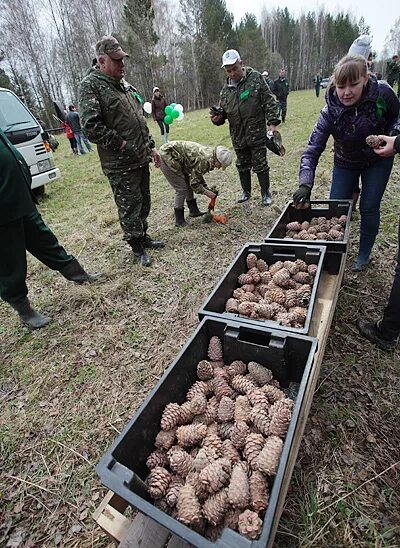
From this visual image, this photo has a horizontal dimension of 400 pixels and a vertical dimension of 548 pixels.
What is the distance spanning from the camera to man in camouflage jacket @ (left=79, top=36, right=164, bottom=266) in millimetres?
2557

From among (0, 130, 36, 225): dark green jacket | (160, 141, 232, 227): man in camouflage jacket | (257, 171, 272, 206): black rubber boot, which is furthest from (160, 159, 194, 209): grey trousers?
(0, 130, 36, 225): dark green jacket

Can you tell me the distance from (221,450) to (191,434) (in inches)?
4.6

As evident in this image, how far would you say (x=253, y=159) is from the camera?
415 cm

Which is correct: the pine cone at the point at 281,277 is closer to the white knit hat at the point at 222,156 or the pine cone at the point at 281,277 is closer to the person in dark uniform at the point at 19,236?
the person in dark uniform at the point at 19,236

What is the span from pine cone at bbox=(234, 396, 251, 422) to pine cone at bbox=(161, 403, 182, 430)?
22 cm

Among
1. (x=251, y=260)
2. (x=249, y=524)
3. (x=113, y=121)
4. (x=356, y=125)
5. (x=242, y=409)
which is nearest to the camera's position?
(x=249, y=524)

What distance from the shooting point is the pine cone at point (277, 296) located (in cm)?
166

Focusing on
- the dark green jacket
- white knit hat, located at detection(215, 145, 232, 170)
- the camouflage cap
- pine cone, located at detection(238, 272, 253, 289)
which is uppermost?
the camouflage cap

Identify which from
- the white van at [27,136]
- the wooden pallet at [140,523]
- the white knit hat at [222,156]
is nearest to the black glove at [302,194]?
the wooden pallet at [140,523]

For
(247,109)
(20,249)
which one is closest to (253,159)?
(247,109)

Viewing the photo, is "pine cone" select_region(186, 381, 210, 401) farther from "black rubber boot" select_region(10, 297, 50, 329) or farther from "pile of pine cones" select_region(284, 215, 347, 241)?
"black rubber boot" select_region(10, 297, 50, 329)

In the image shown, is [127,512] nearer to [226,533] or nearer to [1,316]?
[226,533]

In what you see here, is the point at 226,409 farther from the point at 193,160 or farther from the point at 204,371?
the point at 193,160

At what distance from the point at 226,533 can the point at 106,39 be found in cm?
307
